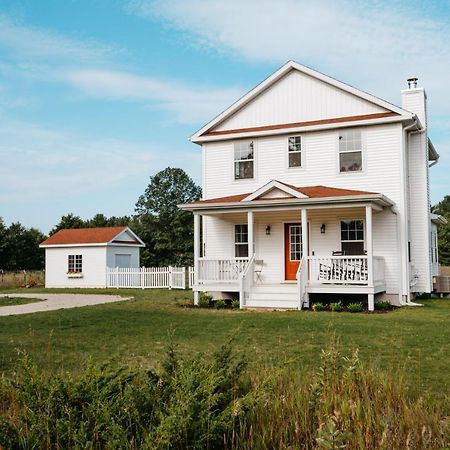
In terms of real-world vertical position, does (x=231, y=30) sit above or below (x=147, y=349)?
above

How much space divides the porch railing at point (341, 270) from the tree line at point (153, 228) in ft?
109

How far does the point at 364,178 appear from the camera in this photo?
18453 mm

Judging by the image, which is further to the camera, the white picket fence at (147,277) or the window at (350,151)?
the white picket fence at (147,277)

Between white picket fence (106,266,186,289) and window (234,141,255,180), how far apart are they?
8646 mm

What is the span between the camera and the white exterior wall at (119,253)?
31172 mm

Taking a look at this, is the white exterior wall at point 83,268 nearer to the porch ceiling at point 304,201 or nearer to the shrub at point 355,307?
the porch ceiling at point 304,201

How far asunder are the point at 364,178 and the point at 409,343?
9.42 meters

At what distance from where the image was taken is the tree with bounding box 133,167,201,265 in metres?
53.0

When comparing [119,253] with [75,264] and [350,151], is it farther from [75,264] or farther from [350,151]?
[350,151]

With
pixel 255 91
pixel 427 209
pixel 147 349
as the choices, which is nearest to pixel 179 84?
pixel 255 91

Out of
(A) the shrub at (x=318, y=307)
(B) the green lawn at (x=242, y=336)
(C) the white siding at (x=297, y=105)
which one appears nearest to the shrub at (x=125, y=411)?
(B) the green lawn at (x=242, y=336)

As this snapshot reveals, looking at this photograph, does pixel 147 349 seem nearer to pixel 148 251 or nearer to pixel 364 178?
pixel 364 178

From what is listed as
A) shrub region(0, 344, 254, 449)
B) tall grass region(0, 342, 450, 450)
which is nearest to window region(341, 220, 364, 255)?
tall grass region(0, 342, 450, 450)

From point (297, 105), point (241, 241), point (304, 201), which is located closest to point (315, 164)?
point (297, 105)
